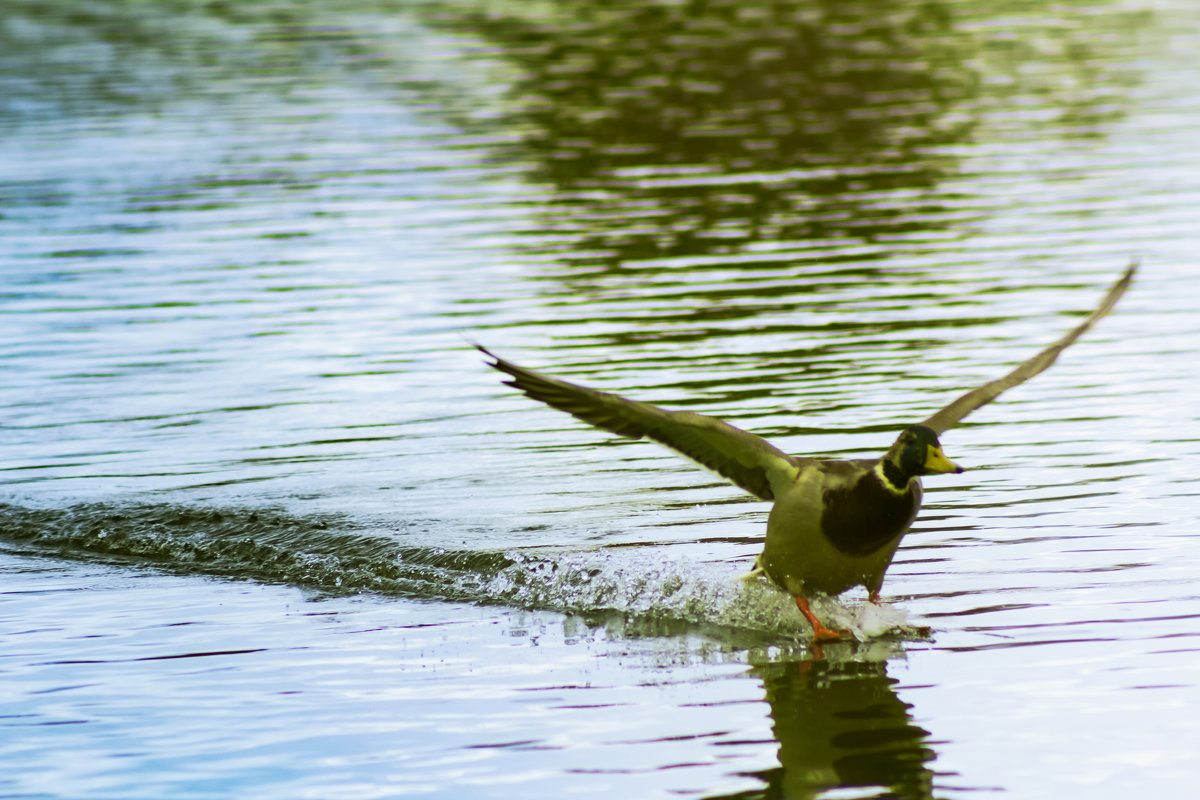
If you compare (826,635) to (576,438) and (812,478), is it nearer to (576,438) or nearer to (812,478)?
(812,478)

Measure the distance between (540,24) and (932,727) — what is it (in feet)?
119

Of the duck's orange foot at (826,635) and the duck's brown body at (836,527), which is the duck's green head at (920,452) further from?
the duck's orange foot at (826,635)

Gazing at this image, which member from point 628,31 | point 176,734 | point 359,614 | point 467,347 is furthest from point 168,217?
point 628,31

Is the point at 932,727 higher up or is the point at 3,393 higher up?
the point at 932,727

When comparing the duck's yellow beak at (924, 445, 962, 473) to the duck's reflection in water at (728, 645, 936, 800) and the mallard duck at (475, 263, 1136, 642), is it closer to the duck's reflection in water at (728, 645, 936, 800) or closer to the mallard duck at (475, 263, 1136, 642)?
the mallard duck at (475, 263, 1136, 642)

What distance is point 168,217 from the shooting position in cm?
2200

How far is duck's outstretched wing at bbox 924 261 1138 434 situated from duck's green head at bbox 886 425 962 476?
0.58 meters

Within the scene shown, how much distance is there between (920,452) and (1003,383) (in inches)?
50.0

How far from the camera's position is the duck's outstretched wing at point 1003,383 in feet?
27.7

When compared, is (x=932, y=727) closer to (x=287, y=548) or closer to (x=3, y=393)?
(x=287, y=548)

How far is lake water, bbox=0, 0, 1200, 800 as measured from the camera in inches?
281

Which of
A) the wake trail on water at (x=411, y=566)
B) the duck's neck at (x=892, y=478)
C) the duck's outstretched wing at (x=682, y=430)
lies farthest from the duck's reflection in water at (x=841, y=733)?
the duck's outstretched wing at (x=682, y=430)

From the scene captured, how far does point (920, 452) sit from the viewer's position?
761cm

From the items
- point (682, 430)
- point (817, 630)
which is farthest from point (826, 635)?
point (682, 430)
